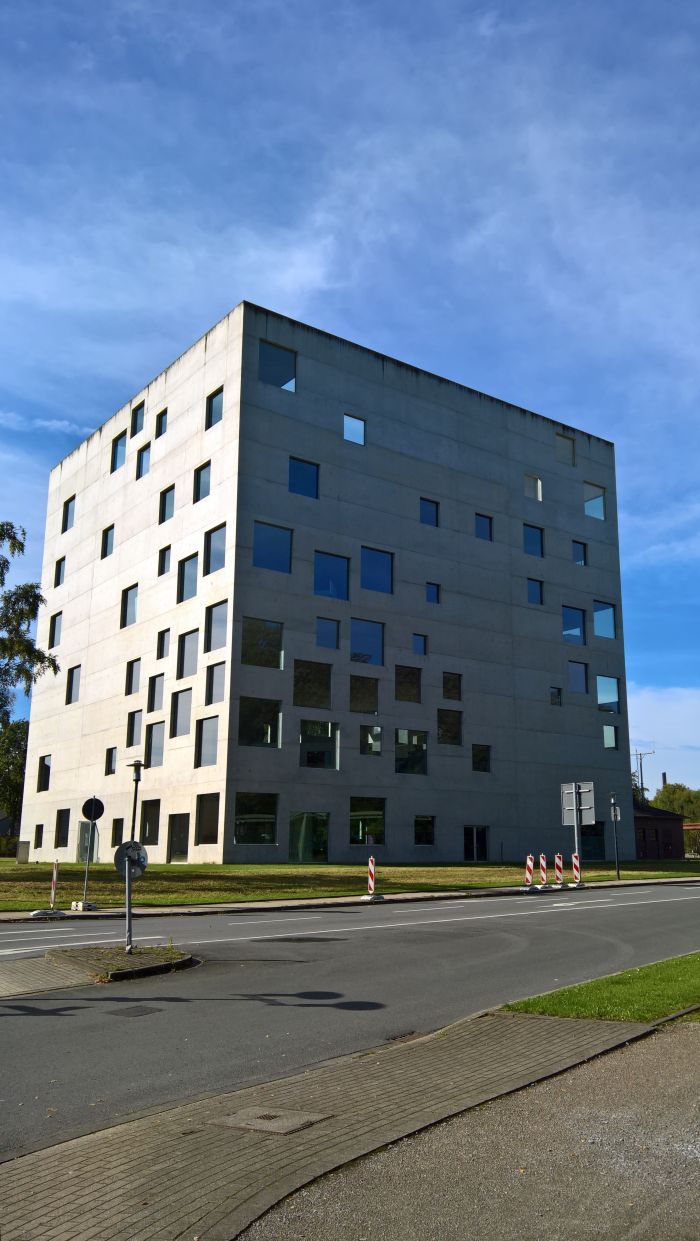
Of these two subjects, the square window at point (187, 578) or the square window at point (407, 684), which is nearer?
the square window at point (187, 578)

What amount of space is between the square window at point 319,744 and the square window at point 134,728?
11.0 meters

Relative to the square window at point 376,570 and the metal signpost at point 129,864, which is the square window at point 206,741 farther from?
the metal signpost at point 129,864

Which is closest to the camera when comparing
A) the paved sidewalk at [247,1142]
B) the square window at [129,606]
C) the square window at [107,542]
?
the paved sidewalk at [247,1142]

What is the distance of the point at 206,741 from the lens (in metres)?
45.7

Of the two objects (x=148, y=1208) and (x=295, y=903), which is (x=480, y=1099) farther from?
(x=295, y=903)

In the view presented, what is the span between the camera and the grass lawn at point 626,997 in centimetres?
936

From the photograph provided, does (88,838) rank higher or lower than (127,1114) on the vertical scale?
higher

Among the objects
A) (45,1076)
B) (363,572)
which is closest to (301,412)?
(363,572)

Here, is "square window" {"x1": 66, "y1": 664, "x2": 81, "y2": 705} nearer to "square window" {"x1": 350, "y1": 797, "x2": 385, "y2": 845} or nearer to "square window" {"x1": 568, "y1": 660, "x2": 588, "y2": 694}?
"square window" {"x1": 350, "y1": 797, "x2": 385, "y2": 845}

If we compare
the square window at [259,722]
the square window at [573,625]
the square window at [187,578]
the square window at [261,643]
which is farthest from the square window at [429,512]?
the square window at [259,722]

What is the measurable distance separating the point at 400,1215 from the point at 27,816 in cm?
6431

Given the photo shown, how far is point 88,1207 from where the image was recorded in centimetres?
475

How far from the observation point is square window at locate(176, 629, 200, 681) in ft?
157

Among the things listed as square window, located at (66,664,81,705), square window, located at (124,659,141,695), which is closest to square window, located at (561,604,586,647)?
square window, located at (124,659,141,695)
